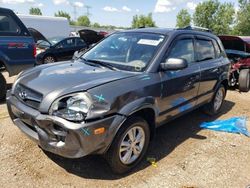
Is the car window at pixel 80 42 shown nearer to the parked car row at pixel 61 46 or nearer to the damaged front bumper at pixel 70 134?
the parked car row at pixel 61 46

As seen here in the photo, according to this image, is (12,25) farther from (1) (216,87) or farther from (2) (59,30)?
(2) (59,30)

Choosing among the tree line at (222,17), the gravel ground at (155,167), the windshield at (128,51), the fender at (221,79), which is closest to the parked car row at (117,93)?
the windshield at (128,51)

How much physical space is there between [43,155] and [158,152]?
1619 mm

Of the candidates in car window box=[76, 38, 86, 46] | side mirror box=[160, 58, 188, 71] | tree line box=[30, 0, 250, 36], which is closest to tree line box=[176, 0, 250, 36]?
tree line box=[30, 0, 250, 36]

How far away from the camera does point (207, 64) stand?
5.19 metres

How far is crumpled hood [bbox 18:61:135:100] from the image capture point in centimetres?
317

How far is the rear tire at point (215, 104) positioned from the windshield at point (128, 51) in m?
2.29

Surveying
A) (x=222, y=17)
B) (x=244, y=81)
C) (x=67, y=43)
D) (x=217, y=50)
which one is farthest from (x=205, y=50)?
(x=222, y=17)

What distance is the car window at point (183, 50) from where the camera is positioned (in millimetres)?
4289

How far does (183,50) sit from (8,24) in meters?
4.14

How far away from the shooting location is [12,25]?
6.61 meters

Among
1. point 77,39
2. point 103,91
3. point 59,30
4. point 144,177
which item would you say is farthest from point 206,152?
point 59,30

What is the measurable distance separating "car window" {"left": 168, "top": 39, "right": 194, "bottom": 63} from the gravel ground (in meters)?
1.34

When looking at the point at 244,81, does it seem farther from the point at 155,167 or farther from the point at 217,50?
the point at 155,167
